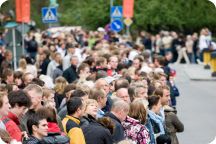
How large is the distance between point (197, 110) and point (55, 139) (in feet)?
47.1

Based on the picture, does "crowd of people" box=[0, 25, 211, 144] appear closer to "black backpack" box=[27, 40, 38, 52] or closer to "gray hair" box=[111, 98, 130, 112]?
"gray hair" box=[111, 98, 130, 112]

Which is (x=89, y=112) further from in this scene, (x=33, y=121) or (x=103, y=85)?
(x=103, y=85)

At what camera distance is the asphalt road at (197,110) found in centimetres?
1812

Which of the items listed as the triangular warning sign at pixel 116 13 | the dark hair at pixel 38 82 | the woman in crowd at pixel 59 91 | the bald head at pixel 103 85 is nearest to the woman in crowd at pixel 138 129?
the bald head at pixel 103 85

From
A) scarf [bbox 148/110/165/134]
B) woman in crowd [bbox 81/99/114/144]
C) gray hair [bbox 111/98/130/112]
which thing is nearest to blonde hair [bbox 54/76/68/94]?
scarf [bbox 148/110/165/134]

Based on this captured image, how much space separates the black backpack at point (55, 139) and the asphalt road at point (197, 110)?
7.85m

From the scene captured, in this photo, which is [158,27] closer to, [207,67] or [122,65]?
[207,67]

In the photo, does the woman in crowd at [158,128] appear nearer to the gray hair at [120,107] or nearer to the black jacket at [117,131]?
the gray hair at [120,107]

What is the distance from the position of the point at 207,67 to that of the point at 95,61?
61.0ft

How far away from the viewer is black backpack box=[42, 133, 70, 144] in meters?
9.14

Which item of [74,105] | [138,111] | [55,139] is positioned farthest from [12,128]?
[138,111]

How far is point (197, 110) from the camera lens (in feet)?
76.4

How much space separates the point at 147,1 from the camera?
50.1 metres

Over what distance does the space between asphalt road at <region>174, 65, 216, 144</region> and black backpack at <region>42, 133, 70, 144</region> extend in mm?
7851
